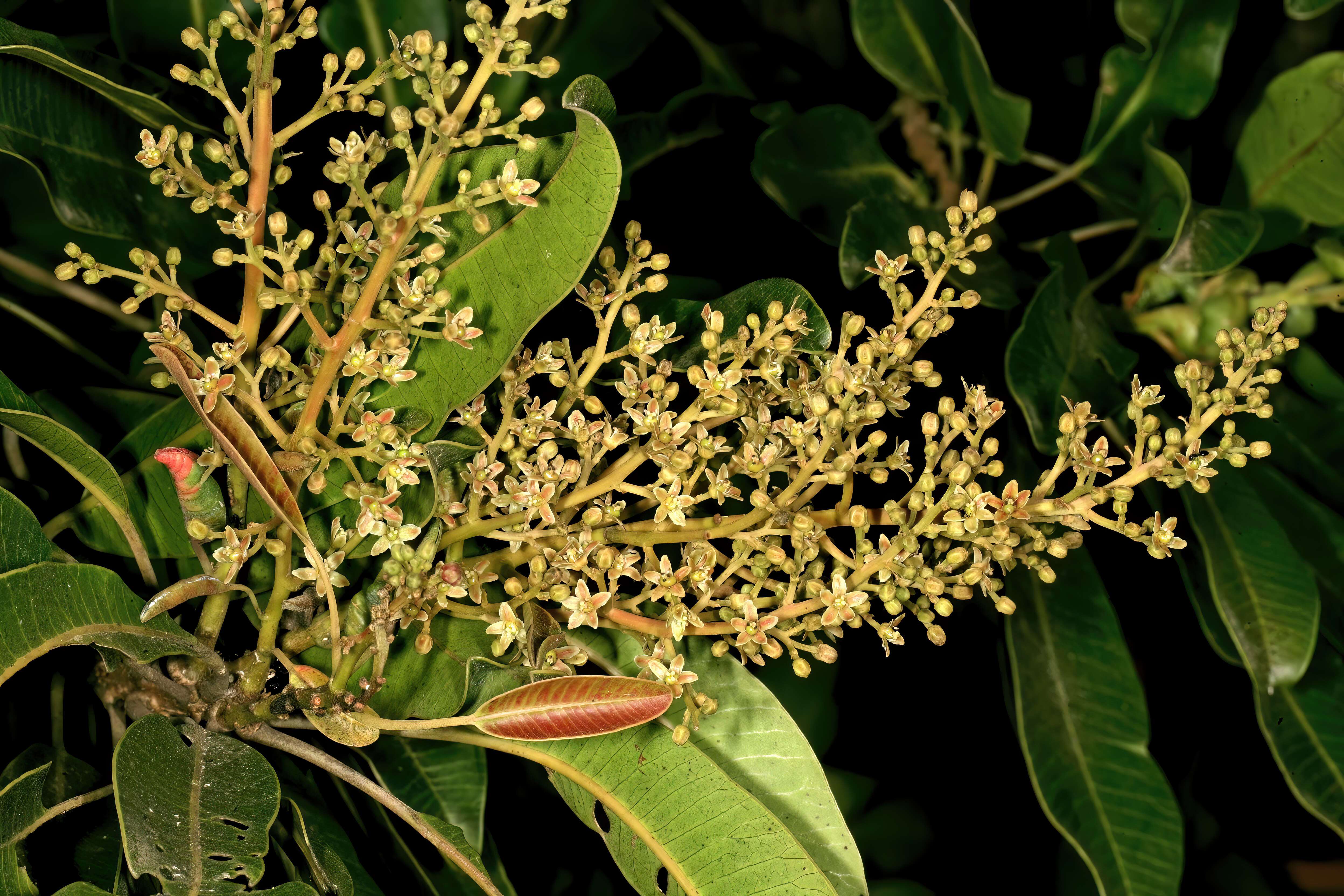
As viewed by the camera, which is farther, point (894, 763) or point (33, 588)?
point (894, 763)

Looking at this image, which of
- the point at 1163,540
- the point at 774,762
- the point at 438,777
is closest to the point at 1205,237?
the point at 1163,540

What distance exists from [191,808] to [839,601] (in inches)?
18.3

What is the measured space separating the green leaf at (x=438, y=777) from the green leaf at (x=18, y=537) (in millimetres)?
386

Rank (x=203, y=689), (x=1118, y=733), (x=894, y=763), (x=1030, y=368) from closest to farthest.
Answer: (x=203, y=689)
(x=1030, y=368)
(x=1118, y=733)
(x=894, y=763)

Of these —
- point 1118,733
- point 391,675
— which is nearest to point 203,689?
point 391,675

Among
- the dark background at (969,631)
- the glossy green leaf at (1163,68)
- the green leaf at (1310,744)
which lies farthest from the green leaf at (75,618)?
the glossy green leaf at (1163,68)

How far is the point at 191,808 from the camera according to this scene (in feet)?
2.30

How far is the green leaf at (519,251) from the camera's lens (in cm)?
73

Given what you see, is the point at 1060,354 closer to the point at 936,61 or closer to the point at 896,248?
the point at 896,248

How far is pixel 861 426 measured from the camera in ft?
2.31

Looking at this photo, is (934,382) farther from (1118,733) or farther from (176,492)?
(1118,733)

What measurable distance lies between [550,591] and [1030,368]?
63cm

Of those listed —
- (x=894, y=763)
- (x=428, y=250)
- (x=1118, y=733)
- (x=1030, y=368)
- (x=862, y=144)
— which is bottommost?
(x=894, y=763)

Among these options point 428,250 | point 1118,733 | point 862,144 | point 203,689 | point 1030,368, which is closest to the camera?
point 428,250
